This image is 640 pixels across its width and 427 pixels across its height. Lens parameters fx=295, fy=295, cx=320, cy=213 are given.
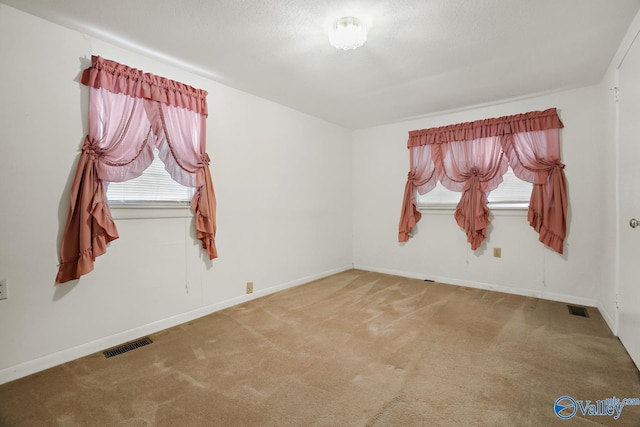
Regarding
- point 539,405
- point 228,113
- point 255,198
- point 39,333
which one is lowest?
point 539,405

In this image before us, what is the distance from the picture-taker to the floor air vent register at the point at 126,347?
223cm

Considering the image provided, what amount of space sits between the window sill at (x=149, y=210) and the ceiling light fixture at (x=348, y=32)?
1.97 metres

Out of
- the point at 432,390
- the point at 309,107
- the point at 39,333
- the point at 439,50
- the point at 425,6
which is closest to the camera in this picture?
the point at 432,390

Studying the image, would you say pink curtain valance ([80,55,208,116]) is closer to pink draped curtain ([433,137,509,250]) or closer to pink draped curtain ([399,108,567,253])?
pink draped curtain ([399,108,567,253])

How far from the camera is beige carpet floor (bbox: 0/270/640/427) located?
1.57 metres

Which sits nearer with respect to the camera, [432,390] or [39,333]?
[432,390]

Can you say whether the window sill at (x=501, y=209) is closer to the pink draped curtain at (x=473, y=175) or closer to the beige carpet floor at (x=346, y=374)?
the pink draped curtain at (x=473, y=175)

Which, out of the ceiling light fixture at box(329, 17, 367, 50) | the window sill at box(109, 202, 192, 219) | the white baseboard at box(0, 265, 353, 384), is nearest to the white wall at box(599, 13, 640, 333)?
the ceiling light fixture at box(329, 17, 367, 50)

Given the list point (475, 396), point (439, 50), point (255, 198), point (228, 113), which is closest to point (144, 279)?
point (255, 198)

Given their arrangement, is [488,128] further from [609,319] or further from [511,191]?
[609,319]

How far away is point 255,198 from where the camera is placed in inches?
137

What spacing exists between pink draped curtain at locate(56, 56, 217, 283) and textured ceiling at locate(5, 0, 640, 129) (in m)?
0.32

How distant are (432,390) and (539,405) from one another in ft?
1.83

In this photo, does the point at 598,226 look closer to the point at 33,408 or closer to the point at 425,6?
the point at 425,6
